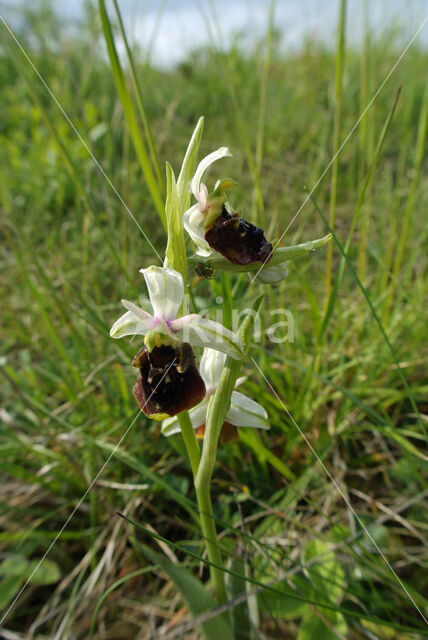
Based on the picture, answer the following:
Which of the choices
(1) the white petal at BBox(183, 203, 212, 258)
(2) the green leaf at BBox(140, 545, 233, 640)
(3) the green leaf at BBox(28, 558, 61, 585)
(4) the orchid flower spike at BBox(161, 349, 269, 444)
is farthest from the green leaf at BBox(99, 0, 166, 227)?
(3) the green leaf at BBox(28, 558, 61, 585)

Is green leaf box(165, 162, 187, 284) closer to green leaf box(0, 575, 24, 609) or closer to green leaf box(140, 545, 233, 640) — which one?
green leaf box(140, 545, 233, 640)

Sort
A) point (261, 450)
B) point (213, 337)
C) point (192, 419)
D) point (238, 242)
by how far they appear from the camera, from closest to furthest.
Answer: point (213, 337), point (238, 242), point (192, 419), point (261, 450)

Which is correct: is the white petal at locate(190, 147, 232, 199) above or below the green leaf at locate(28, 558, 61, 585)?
above

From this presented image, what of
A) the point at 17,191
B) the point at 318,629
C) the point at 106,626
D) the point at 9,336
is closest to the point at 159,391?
the point at 318,629

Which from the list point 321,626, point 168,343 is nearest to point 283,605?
point 321,626

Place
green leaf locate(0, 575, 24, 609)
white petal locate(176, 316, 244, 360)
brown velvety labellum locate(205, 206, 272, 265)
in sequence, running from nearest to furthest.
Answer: white petal locate(176, 316, 244, 360) < brown velvety labellum locate(205, 206, 272, 265) < green leaf locate(0, 575, 24, 609)

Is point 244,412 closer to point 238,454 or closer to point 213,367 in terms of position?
point 213,367

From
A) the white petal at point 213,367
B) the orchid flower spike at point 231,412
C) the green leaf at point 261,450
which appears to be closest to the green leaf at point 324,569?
the green leaf at point 261,450
